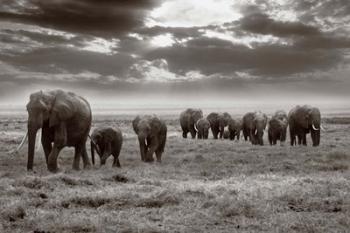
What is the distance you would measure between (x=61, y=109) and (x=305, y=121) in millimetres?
21625

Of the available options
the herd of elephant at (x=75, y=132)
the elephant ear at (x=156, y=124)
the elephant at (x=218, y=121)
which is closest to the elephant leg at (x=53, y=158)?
the herd of elephant at (x=75, y=132)

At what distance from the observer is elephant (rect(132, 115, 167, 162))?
2322 centimetres

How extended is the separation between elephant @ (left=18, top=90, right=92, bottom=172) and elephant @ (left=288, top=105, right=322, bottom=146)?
1936 cm

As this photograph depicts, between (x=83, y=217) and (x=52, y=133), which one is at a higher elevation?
(x=52, y=133)

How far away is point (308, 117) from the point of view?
1400 inches

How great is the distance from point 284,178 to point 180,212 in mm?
6704

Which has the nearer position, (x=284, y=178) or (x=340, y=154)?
(x=284, y=178)

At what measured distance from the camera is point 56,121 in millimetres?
18297

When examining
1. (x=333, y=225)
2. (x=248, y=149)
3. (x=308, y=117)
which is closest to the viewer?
(x=333, y=225)

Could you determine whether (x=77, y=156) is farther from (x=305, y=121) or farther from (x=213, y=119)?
(x=213, y=119)

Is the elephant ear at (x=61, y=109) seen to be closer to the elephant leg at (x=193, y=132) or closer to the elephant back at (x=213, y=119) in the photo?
the elephant leg at (x=193, y=132)

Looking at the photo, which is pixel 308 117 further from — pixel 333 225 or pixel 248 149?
pixel 333 225

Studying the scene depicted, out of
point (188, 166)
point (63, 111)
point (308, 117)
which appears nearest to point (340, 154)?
point (188, 166)

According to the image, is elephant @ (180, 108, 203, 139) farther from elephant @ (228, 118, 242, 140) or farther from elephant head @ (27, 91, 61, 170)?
elephant head @ (27, 91, 61, 170)
